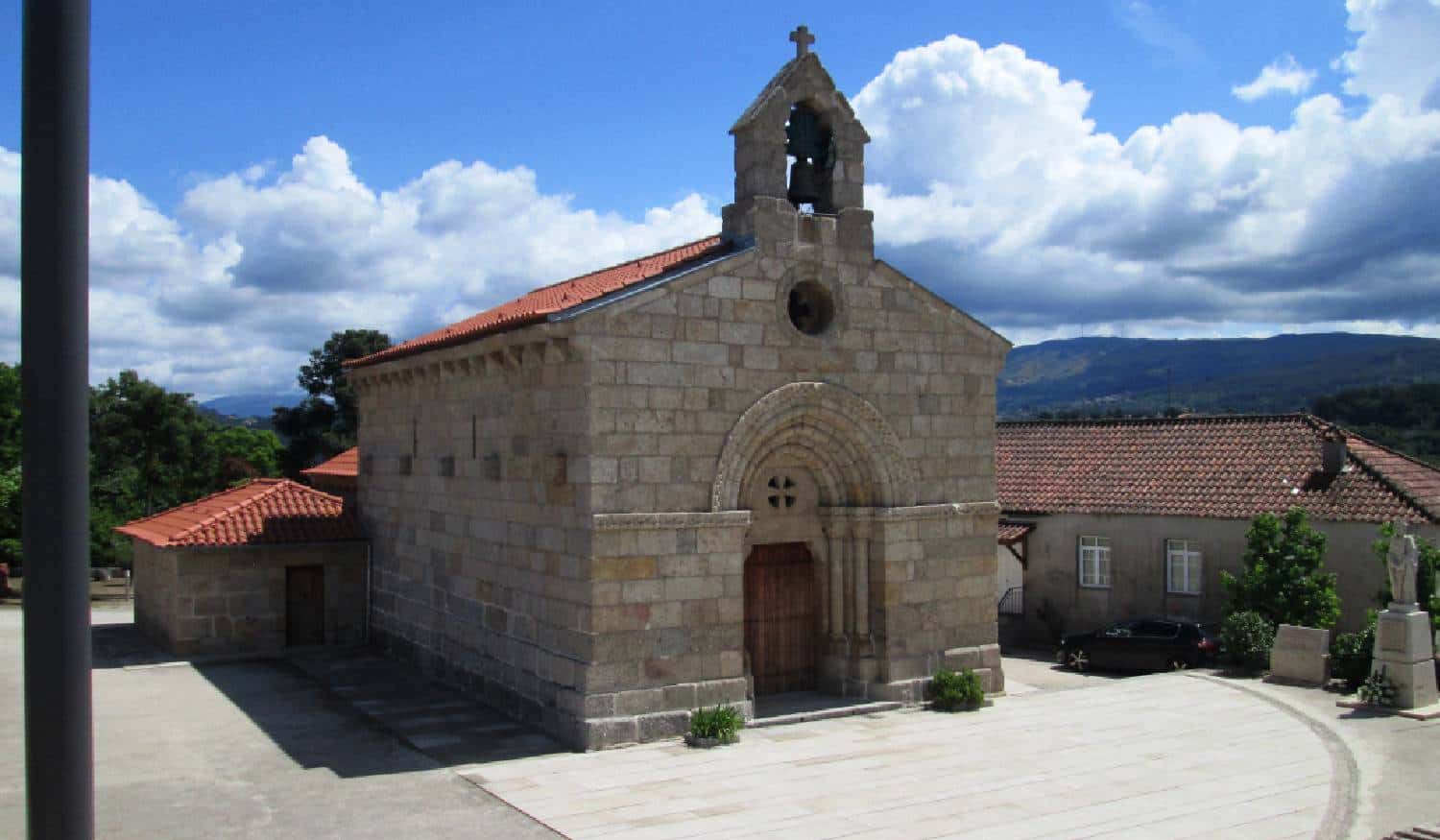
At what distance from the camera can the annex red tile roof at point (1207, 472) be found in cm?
2208

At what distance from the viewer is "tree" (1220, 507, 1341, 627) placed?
67.2ft

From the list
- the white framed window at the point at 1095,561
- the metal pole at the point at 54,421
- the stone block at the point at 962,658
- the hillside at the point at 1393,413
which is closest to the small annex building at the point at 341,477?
the stone block at the point at 962,658

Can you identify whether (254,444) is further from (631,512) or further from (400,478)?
(631,512)

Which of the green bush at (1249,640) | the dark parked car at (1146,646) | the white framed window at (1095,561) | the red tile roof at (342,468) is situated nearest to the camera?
the green bush at (1249,640)

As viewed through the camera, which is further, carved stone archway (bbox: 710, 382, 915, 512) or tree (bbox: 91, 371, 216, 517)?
tree (bbox: 91, 371, 216, 517)

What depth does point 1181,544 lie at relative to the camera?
2377 cm

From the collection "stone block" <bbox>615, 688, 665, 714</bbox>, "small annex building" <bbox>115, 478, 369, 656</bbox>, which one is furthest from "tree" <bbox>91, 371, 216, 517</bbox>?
"stone block" <bbox>615, 688, 665, 714</bbox>

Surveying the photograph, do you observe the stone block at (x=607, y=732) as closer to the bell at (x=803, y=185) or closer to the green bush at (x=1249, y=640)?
the bell at (x=803, y=185)

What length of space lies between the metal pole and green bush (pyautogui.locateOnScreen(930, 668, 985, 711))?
13986mm

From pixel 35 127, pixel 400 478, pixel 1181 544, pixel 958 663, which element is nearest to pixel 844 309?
pixel 958 663

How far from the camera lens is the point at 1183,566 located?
78.0ft

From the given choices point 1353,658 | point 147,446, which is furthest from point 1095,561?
point 147,446

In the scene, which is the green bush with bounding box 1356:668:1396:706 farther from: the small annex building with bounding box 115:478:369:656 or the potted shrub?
the small annex building with bounding box 115:478:369:656

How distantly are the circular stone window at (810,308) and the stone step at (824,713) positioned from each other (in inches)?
205
